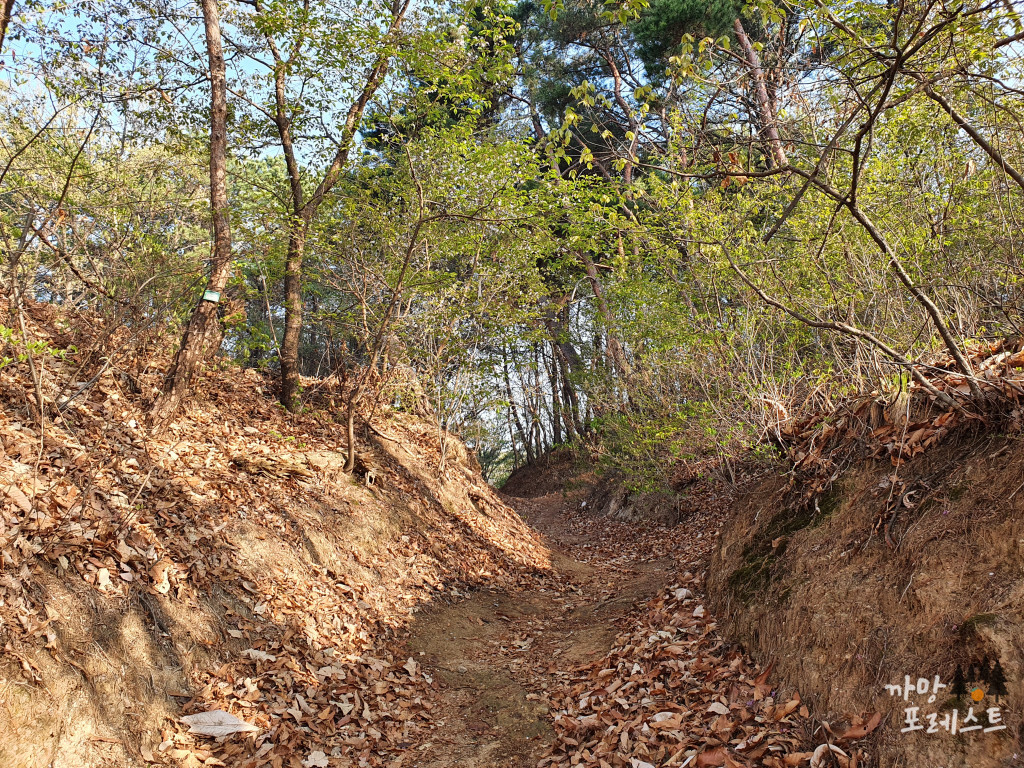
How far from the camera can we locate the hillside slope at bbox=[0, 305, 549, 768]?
357cm

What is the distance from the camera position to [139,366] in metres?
6.79

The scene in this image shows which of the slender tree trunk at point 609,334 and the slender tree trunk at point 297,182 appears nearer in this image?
the slender tree trunk at point 297,182

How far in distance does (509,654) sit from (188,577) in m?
3.13

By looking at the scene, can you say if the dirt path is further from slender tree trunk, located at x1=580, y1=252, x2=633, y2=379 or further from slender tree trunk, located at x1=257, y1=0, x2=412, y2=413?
slender tree trunk, located at x1=257, y1=0, x2=412, y2=413

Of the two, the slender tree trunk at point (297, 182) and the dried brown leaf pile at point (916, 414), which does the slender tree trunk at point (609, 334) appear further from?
the dried brown leaf pile at point (916, 414)

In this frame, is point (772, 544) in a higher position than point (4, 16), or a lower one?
lower

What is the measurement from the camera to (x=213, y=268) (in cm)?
688

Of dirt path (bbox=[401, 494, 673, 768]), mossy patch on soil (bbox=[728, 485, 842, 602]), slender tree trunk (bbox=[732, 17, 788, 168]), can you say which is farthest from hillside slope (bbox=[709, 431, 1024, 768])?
slender tree trunk (bbox=[732, 17, 788, 168])

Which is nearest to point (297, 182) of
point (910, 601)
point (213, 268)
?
point (213, 268)

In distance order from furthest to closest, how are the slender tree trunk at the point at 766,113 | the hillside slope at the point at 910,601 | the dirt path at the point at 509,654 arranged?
the dirt path at the point at 509,654 < the slender tree trunk at the point at 766,113 < the hillside slope at the point at 910,601

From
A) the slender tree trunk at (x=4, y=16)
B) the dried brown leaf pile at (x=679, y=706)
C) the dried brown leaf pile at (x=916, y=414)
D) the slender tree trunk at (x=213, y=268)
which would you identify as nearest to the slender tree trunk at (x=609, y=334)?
the dried brown leaf pile at (x=679, y=706)

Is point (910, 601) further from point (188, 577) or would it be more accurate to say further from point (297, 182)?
point (297, 182)

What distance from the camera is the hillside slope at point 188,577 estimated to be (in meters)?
3.57

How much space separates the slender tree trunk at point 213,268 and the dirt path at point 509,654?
380cm
